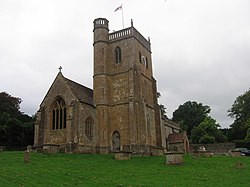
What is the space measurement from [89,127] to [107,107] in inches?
143

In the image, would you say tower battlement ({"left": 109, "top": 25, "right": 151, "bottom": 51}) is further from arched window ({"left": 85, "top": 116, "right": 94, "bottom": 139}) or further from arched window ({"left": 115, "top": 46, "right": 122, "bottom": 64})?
arched window ({"left": 85, "top": 116, "right": 94, "bottom": 139})

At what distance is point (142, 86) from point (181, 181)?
2357 cm

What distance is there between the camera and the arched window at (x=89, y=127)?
116ft

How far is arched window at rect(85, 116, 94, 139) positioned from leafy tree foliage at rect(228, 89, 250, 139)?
37642 mm

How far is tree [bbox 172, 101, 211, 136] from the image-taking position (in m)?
81.2

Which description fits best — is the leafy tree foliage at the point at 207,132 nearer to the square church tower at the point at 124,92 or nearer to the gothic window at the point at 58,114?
the square church tower at the point at 124,92

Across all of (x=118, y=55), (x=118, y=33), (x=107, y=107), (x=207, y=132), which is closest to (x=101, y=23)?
(x=118, y=33)

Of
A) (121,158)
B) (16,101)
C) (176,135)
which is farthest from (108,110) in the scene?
(16,101)

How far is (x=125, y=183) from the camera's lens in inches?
617

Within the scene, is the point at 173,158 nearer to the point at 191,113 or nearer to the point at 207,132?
the point at 207,132

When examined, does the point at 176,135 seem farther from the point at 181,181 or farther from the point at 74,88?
the point at 181,181

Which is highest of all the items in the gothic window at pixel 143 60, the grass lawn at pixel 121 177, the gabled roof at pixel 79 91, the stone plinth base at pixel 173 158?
the gothic window at pixel 143 60

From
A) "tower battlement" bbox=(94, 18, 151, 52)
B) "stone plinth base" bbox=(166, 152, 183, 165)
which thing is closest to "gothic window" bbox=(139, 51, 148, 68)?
"tower battlement" bbox=(94, 18, 151, 52)

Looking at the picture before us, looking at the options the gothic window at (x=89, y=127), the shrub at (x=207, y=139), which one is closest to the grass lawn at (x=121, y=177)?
the gothic window at (x=89, y=127)
